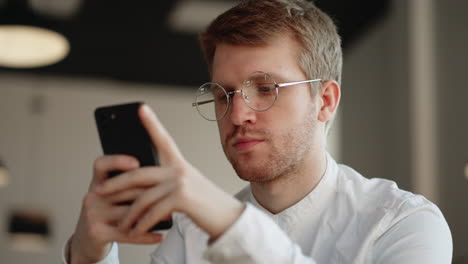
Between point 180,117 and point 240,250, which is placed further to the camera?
point 180,117

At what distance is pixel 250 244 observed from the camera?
31.7 inches

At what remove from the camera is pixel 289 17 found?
1459 millimetres

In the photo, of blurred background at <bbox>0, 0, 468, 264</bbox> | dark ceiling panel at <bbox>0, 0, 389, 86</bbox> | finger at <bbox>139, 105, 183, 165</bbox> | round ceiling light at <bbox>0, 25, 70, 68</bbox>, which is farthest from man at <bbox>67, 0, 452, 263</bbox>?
dark ceiling panel at <bbox>0, 0, 389, 86</bbox>

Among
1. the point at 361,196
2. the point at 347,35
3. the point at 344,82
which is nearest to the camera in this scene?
the point at 361,196

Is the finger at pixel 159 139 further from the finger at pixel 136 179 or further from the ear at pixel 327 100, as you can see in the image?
the ear at pixel 327 100

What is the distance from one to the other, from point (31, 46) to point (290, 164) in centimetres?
283

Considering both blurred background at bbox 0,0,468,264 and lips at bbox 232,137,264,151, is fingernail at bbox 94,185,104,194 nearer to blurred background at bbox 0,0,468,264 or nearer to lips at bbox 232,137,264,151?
lips at bbox 232,137,264,151

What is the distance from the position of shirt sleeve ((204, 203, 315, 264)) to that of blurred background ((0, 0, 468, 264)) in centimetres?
246

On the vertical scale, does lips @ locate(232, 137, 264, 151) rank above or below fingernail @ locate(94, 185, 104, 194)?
below

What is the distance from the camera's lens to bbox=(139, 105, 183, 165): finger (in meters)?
0.79

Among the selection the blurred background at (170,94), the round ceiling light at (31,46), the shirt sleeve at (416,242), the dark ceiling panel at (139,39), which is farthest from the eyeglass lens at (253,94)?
the dark ceiling panel at (139,39)

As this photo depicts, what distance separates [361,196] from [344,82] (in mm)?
4055

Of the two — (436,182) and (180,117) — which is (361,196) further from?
(180,117)

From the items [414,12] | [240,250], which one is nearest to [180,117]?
[414,12]
